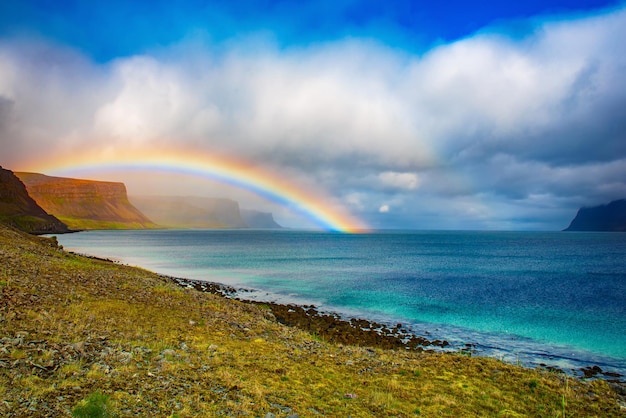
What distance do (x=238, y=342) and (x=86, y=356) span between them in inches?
313

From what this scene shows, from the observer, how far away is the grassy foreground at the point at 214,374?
479 inches

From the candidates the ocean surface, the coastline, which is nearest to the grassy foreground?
the coastline

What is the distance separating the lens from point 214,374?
15.1 m

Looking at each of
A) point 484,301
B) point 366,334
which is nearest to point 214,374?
point 366,334

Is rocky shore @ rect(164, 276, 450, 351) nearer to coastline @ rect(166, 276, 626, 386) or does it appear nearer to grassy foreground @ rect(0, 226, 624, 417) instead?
coastline @ rect(166, 276, 626, 386)

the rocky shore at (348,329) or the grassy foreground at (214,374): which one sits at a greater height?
the grassy foreground at (214,374)

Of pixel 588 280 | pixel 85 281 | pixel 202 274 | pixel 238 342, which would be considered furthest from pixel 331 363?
pixel 588 280

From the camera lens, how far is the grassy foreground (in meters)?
12.2

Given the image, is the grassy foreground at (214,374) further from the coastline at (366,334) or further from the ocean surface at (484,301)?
the ocean surface at (484,301)

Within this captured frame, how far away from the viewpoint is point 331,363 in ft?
62.4

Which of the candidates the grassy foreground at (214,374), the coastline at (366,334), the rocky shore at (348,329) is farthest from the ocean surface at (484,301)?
the grassy foreground at (214,374)

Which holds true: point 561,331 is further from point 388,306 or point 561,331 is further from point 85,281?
point 85,281

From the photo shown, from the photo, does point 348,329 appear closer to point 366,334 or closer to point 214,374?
point 366,334

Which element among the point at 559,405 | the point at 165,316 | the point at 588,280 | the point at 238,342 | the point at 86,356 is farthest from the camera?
the point at 588,280
